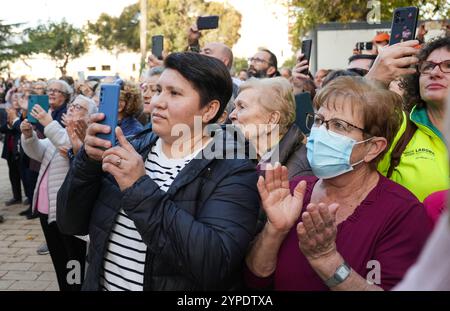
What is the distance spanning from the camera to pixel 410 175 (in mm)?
2295

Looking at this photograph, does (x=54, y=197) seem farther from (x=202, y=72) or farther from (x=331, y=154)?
(x=331, y=154)

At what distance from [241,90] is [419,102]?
1104 mm

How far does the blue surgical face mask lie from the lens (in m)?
2.01

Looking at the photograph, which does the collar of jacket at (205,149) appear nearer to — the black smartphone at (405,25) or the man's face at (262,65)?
the black smartphone at (405,25)

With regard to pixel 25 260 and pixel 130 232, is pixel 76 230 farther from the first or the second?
pixel 25 260

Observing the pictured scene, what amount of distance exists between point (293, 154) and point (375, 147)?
71 cm

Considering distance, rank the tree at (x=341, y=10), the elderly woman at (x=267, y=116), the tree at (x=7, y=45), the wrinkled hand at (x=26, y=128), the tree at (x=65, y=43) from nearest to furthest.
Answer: the elderly woman at (x=267, y=116) < the wrinkled hand at (x=26, y=128) < the tree at (x=341, y=10) < the tree at (x=7, y=45) < the tree at (x=65, y=43)

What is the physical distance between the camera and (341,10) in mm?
15109

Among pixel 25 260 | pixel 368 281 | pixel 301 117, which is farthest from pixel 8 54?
pixel 368 281

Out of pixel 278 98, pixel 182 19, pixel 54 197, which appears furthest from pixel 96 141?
pixel 182 19

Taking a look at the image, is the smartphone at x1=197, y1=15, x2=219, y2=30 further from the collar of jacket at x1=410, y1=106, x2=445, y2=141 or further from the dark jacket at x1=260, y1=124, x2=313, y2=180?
the collar of jacket at x1=410, y1=106, x2=445, y2=141

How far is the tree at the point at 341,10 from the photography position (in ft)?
46.8

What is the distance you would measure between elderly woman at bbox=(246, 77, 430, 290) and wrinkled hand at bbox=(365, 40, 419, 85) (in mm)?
256

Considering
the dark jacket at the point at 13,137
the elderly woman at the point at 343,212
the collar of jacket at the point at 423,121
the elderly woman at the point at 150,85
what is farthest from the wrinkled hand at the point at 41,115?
the dark jacket at the point at 13,137
